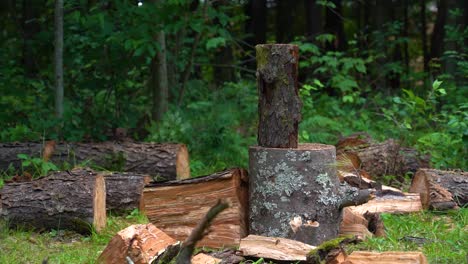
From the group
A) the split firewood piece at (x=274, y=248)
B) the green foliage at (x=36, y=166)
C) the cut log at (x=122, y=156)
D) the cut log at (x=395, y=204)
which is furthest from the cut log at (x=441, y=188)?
the green foliage at (x=36, y=166)

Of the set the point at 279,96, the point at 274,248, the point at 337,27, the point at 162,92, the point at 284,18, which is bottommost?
the point at 274,248

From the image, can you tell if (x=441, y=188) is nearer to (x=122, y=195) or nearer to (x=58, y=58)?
(x=122, y=195)

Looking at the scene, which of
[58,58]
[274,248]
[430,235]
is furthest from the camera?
[58,58]

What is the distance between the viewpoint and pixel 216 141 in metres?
8.98

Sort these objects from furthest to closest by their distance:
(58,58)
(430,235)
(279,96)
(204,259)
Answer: (58,58) → (430,235) → (279,96) → (204,259)

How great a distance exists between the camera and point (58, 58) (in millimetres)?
9352

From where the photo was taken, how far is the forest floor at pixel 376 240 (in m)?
5.07

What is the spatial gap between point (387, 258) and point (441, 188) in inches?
95.9

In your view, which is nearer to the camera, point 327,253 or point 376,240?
point 327,253

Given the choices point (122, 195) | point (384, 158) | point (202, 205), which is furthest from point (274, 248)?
point (384, 158)

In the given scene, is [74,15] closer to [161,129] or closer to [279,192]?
[161,129]

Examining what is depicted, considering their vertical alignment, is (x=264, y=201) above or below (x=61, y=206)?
above

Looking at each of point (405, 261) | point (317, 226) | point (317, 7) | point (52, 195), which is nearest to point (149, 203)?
point (52, 195)

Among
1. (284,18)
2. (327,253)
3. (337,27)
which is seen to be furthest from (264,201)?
(284,18)
